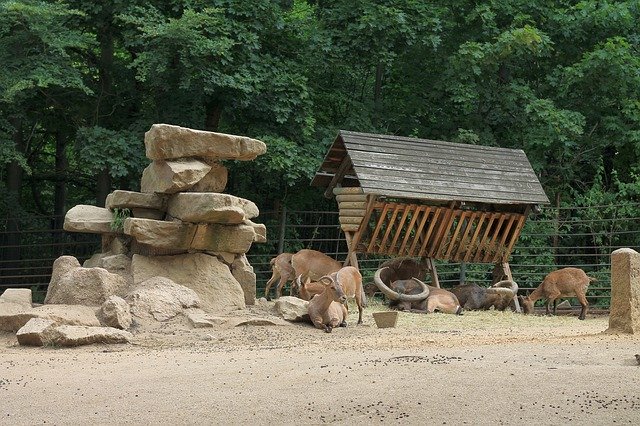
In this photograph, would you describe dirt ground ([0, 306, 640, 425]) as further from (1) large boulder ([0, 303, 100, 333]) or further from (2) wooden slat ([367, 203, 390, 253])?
(2) wooden slat ([367, 203, 390, 253])

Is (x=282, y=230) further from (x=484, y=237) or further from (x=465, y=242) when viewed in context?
(x=484, y=237)

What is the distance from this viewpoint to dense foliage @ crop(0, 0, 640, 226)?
1922 cm

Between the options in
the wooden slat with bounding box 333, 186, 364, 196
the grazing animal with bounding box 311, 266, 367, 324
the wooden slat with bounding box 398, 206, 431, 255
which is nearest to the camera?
the grazing animal with bounding box 311, 266, 367, 324

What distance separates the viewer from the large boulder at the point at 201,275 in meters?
13.7

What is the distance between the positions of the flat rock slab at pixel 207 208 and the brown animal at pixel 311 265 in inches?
131

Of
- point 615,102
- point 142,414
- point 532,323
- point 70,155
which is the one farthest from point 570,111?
point 142,414

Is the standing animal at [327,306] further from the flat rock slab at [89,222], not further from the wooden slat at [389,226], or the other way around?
the wooden slat at [389,226]

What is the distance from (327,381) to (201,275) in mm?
6159

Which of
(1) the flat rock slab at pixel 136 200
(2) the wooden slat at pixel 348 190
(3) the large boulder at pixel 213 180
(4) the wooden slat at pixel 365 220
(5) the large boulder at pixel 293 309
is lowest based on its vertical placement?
(5) the large boulder at pixel 293 309

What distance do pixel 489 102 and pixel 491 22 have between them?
6.09ft

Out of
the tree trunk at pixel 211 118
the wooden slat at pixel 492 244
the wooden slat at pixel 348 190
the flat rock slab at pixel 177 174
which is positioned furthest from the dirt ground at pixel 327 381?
the tree trunk at pixel 211 118

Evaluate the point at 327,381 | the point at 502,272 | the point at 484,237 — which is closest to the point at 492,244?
the point at 484,237

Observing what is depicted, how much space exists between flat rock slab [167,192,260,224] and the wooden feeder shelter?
3747mm

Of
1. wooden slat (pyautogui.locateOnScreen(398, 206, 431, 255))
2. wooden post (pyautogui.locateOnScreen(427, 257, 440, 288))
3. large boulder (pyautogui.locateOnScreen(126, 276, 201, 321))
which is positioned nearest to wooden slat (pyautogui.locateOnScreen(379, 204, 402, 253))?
wooden slat (pyautogui.locateOnScreen(398, 206, 431, 255))
